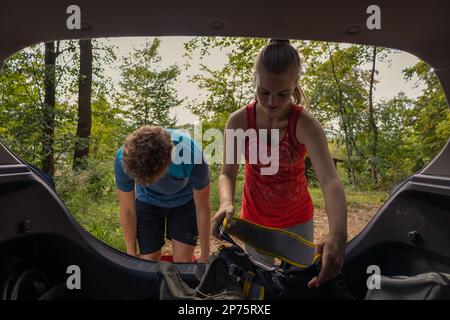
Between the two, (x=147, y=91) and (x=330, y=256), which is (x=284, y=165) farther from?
(x=147, y=91)

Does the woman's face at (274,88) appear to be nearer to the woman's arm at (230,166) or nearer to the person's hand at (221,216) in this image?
the woman's arm at (230,166)

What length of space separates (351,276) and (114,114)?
330 inches

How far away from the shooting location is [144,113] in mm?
9203

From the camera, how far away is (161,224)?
250cm

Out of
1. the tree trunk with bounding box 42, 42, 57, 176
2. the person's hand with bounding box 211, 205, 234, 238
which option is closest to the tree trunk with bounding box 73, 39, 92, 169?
the tree trunk with bounding box 42, 42, 57, 176

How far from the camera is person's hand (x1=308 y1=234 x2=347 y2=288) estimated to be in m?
1.10

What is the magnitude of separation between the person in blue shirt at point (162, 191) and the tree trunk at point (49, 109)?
195 inches

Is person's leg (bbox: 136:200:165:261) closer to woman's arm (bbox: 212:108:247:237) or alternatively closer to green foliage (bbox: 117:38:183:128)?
woman's arm (bbox: 212:108:247:237)

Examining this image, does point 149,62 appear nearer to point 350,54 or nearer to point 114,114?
point 114,114

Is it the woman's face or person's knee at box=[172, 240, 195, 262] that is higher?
the woman's face

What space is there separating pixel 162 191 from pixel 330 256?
141 centimetres

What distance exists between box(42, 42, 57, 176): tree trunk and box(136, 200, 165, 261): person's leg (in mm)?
4926

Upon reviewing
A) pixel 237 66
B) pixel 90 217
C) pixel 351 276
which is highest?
pixel 237 66

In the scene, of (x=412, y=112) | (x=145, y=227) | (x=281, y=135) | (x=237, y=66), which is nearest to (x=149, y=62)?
(x=237, y=66)
